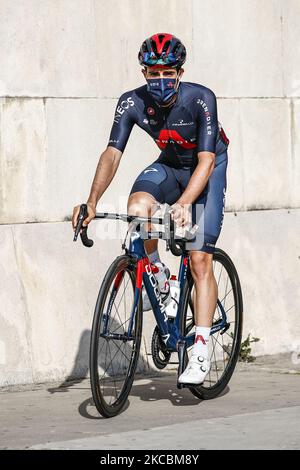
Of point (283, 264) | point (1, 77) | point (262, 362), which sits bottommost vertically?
point (262, 362)

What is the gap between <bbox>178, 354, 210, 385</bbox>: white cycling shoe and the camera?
274 inches

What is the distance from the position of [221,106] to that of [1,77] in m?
2.03

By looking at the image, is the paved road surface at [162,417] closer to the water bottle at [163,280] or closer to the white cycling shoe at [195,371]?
the white cycling shoe at [195,371]

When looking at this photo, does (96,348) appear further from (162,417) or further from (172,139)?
(172,139)

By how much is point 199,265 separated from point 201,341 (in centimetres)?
45

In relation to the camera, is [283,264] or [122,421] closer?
[122,421]

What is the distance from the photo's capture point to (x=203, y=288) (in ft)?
23.7

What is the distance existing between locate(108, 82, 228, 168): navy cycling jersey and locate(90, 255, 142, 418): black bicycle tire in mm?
833

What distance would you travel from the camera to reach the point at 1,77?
825cm

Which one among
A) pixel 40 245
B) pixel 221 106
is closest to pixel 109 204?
pixel 40 245

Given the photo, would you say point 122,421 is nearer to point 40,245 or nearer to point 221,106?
point 40,245

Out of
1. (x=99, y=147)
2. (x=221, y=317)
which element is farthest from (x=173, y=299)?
(x=99, y=147)

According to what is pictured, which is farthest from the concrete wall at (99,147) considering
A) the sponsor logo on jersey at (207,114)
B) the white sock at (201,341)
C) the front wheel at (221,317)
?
the sponsor logo on jersey at (207,114)

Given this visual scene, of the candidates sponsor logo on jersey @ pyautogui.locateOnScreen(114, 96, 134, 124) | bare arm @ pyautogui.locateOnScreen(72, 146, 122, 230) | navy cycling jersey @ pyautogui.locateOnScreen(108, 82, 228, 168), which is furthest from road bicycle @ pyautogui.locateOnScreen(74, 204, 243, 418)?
sponsor logo on jersey @ pyautogui.locateOnScreen(114, 96, 134, 124)
